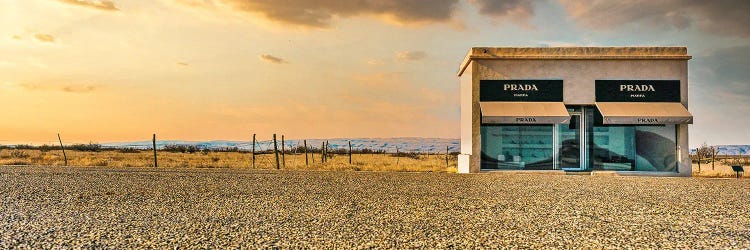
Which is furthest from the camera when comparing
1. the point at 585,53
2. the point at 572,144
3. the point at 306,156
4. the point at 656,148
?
the point at 306,156

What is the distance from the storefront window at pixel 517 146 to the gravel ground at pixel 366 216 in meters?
6.95

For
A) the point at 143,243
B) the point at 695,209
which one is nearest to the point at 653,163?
the point at 695,209

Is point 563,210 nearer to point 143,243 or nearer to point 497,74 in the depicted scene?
point 143,243

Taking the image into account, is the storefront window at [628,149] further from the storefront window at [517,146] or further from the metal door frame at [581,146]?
the storefront window at [517,146]

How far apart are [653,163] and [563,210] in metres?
14.5

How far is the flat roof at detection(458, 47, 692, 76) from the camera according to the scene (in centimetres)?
2408

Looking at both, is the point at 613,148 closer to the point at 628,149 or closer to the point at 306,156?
the point at 628,149

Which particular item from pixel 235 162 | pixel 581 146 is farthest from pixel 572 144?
pixel 235 162

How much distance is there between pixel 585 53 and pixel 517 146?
13.7 ft

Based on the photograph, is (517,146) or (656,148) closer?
(517,146)

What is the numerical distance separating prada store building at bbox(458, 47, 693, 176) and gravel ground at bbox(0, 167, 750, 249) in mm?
7015

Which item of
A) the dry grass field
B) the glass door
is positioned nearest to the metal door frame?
the glass door

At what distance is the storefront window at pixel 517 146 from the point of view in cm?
2420

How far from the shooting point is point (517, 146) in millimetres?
24328
